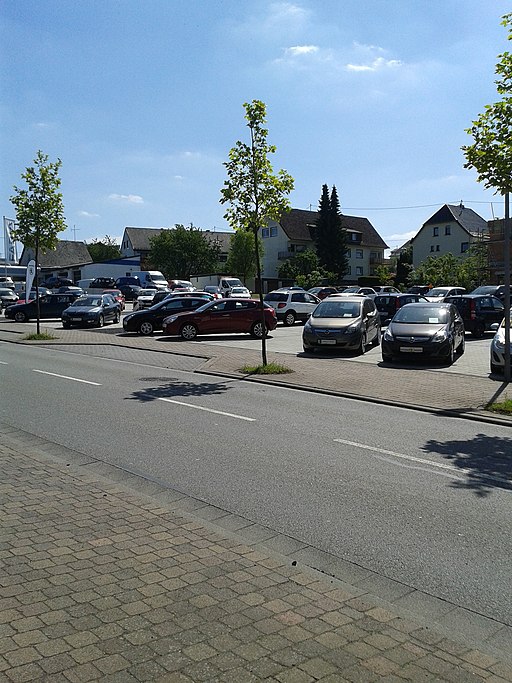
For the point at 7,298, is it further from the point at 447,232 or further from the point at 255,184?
the point at 447,232

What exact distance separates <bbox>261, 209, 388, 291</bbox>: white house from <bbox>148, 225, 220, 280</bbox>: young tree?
8.25 metres

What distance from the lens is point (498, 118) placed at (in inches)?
383

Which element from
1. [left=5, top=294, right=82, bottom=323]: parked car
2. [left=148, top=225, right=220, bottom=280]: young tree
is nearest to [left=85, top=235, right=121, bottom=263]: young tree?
[left=148, top=225, right=220, bottom=280]: young tree

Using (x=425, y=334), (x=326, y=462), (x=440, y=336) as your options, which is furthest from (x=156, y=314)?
(x=326, y=462)

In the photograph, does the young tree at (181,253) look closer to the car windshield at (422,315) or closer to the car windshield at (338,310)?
the car windshield at (338,310)

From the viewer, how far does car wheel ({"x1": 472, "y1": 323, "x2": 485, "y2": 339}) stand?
25047mm

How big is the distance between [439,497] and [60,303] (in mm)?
33404

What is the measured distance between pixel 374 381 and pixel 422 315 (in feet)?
16.8

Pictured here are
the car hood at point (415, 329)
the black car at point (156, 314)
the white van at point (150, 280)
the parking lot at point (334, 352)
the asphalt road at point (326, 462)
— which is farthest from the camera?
the white van at point (150, 280)

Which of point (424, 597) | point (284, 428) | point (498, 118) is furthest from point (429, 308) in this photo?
point (424, 597)

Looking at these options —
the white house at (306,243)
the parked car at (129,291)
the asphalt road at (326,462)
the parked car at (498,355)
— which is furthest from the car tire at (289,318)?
the white house at (306,243)

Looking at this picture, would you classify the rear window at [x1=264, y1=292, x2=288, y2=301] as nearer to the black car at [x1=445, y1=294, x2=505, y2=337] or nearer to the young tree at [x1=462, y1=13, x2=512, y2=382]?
the black car at [x1=445, y1=294, x2=505, y2=337]

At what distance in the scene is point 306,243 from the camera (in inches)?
3593

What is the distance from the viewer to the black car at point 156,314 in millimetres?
26984
